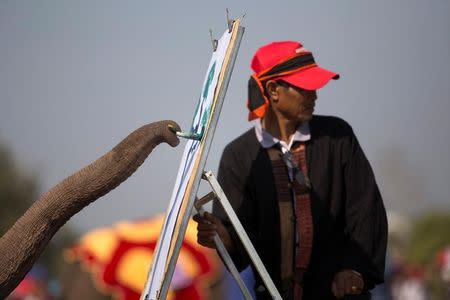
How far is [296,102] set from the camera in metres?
6.47

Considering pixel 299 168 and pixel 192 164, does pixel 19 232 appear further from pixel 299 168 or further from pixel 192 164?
pixel 299 168

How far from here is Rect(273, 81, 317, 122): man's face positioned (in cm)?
646

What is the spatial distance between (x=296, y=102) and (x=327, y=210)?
638mm

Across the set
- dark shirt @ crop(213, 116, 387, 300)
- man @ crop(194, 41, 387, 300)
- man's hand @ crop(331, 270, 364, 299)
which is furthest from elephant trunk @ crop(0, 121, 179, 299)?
man's hand @ crop(331, 270, 364, 299)

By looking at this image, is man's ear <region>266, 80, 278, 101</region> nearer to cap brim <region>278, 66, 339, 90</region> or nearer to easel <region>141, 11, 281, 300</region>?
cap brim <region>278, 66, 339, 90</region>

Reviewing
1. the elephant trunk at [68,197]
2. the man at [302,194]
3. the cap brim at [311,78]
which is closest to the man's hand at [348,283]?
the man at [302,194]

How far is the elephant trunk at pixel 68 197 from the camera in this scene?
5.06m

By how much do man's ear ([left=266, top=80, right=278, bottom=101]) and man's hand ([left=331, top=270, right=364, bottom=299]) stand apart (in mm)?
1093

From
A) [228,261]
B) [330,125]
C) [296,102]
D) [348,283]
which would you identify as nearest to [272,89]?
[296,102]

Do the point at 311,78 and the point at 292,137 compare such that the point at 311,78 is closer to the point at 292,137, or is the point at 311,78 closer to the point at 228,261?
the point at 292,137

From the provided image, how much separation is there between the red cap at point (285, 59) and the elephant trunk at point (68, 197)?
1.47 m

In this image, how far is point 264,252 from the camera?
21.1 feet

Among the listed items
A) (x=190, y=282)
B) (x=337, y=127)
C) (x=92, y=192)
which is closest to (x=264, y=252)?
(x=337, y=127)

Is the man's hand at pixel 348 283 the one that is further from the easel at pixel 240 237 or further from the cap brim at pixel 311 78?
the cap brim at pixel 311 78
